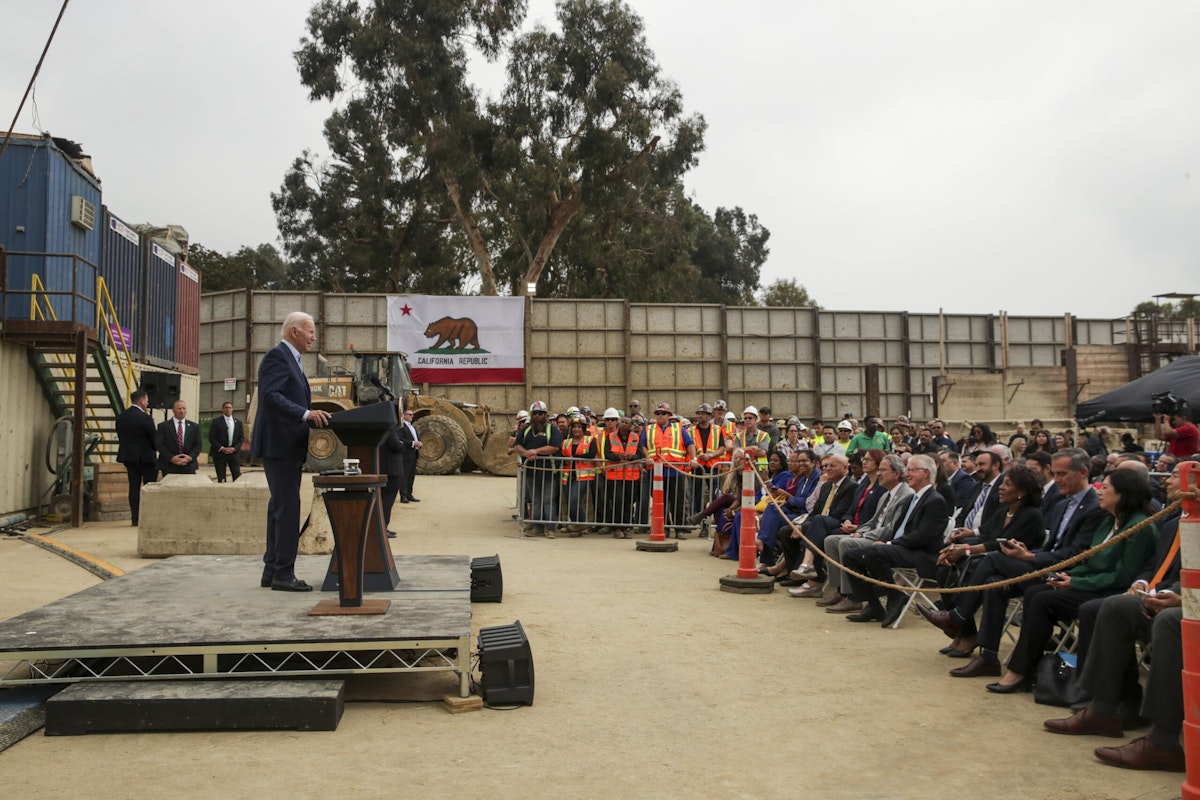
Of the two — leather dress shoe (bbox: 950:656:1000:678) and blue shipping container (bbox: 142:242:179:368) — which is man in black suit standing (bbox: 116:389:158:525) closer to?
blue shipping container (bbox: 142:242:179:368)

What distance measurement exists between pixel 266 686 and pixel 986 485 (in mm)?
5534

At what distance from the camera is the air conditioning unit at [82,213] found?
631 inches

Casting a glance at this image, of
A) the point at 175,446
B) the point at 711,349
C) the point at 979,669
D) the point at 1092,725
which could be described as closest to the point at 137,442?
the point at 175,446

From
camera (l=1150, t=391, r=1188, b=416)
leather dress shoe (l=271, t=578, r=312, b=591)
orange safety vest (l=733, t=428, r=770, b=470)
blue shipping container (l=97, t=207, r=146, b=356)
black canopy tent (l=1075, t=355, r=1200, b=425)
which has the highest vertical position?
blue shipping container (l=97, t=207, r=146, b=356)

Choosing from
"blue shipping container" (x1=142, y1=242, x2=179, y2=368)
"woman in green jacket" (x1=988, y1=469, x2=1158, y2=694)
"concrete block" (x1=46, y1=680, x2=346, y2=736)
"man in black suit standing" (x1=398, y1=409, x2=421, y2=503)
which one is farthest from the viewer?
"blue shipping container" (x1=142, y1=242, x2=179, y2=368)

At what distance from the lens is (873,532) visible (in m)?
7.86

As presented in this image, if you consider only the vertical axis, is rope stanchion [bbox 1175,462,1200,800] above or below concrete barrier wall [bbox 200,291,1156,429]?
below

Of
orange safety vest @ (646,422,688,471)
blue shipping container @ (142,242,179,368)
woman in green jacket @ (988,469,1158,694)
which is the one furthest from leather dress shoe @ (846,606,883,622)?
blue shipping container @ (142,242,179,368)

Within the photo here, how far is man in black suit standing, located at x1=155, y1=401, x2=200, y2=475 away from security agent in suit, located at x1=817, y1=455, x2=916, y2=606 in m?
8.43

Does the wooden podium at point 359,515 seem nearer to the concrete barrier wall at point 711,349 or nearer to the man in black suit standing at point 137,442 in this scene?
the man in black suit standing at point 137,442

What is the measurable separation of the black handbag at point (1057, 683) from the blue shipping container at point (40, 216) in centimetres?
1329

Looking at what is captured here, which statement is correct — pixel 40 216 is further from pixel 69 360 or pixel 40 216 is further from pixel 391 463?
pixel 391 463

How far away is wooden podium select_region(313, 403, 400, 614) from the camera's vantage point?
18.6ft

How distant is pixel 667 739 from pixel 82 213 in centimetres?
1521
